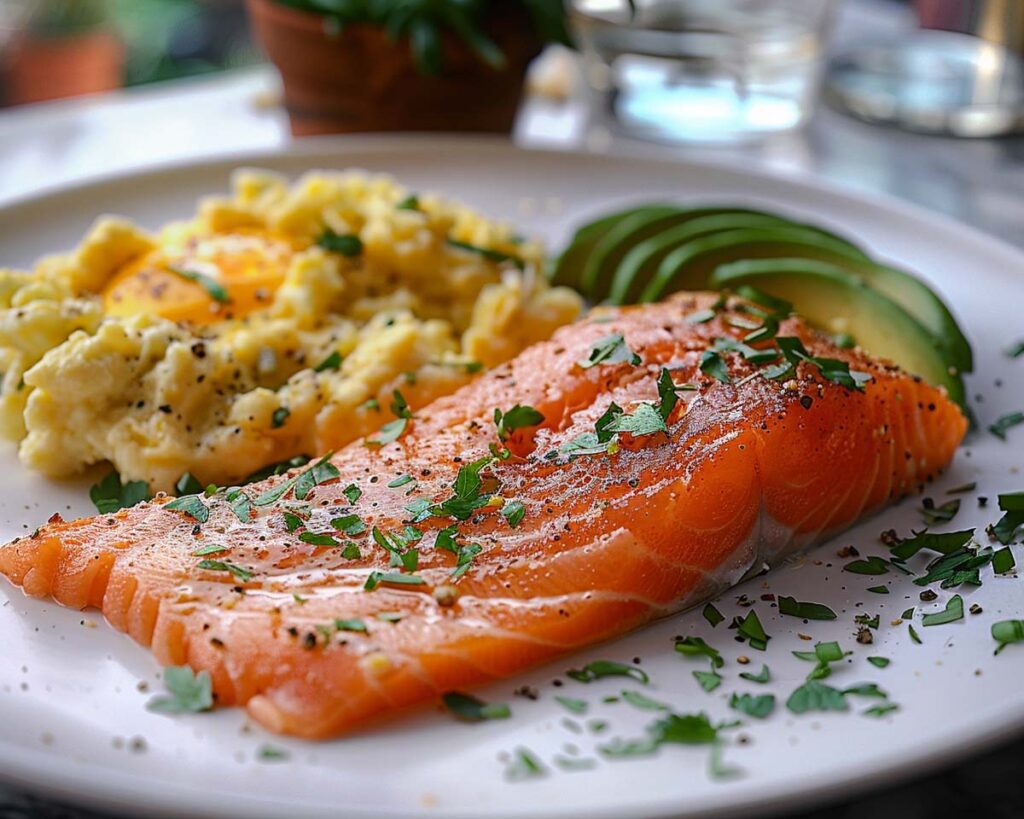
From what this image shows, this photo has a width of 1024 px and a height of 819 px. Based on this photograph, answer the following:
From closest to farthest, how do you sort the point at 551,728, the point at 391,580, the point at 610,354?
the point at 551,728, the point at 391,580, the point at 610,354

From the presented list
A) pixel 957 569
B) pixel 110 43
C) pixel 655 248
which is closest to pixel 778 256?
pixel 655 248

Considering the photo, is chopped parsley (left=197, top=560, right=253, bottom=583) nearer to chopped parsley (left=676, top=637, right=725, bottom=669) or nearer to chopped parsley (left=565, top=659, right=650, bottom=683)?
chopped parsley (left=565, top=659, right=650, bottom=683)

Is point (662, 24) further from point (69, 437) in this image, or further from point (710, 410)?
point (69, 437)

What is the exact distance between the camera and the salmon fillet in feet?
7.07

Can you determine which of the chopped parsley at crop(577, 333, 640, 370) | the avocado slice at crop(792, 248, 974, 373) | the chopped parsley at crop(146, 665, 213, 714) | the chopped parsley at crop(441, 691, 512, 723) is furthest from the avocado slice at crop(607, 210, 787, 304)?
the chopped parsley at crop(146, 665, 213, 714)

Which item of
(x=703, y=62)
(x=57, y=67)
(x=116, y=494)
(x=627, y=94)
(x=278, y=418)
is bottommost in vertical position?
(x=57, y=67)

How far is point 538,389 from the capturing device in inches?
112

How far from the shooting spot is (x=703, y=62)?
495cm

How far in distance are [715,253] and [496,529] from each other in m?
1.48

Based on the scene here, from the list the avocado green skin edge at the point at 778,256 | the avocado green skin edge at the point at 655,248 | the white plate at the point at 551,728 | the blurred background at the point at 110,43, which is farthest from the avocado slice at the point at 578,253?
the blurred background at the point at 110,43

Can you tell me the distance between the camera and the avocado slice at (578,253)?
3818mm

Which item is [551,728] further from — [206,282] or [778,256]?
[778,256]

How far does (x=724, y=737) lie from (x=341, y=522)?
34.2 inches

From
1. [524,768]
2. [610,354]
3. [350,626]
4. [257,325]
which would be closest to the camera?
[524,768]
